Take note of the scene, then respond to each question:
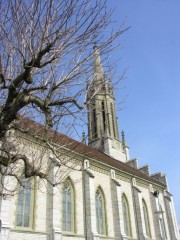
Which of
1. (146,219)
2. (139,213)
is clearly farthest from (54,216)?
(146,219)

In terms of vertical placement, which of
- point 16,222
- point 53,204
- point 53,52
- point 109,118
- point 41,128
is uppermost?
point 109,118

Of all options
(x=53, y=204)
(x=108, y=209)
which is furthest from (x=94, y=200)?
(x=53, y=204)

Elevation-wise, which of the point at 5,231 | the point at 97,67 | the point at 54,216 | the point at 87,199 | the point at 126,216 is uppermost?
the point at 97,67

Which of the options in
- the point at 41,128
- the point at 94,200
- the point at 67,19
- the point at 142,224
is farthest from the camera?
the point at 142,224

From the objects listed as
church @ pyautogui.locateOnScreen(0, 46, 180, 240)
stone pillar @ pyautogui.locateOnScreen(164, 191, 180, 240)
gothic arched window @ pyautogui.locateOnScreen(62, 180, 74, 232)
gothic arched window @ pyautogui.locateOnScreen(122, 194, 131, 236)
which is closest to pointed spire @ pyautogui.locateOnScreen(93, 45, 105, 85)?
church @ pyautogui.locateOnScreen(0, 46, 180, 240)

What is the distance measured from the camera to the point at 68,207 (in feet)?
57.5

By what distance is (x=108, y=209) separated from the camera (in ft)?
67.8

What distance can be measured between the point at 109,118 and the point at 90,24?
92.8 ft

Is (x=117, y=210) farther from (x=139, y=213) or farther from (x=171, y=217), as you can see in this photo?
(x=171, y=217)

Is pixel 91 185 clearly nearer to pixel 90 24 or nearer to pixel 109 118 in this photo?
pixel 90 24

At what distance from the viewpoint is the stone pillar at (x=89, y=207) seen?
17.5m

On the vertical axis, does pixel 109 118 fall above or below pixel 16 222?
above

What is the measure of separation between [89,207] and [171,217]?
15.6 meters

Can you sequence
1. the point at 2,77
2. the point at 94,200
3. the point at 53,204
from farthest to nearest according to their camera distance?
the point at 94,200
the point at 53,204
the point at 2,77
